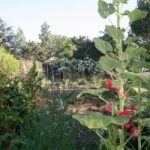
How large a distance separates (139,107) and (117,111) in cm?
19

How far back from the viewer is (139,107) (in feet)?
11.9

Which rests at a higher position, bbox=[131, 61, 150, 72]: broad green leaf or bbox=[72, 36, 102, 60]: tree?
bbox=[72, 36, 102, 60]: tree

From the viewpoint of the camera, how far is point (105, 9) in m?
3.57

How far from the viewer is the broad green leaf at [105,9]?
139 inches

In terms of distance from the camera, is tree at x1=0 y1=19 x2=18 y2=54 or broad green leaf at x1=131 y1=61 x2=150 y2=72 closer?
broad green leaf at x1=131 y1=61 x2=150 y2=72

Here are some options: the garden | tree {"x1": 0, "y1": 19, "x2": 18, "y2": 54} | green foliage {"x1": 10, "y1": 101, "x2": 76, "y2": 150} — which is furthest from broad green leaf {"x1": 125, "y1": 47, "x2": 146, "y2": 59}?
tree {"x1": 0, "y1": 19, "x2": 18, "y2": 54}

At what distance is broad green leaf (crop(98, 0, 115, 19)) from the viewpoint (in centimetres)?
354

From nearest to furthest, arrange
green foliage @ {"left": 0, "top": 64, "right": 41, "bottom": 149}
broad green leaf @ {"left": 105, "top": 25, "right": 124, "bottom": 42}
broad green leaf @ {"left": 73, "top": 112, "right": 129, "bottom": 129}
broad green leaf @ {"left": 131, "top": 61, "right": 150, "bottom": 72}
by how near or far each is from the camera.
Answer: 1. broad green leaf @ {"left": 73, "top": 112, "right": 129, "bottom": 129}
2. broad green leaf @ {"left": 105, "top": 25, "right": 124, "bottom": 42}
3. broad green leaf @ {"left": 131, "top": 61, "right": 150, "bottom": 72}
4. green foliage @ {"left": 0, "top": 64, "right": 41, "bottom": 149}

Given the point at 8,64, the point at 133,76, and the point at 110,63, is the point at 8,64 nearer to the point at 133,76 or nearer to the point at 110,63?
the point at 110,63

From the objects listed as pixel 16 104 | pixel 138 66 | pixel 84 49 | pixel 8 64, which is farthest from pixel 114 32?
pixel 84 49

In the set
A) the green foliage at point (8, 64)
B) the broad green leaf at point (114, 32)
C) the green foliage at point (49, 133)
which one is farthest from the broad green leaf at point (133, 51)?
the green foliage at point (8, 64)

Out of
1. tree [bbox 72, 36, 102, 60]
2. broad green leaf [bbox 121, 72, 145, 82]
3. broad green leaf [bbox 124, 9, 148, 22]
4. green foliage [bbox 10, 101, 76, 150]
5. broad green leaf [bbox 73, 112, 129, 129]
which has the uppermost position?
tree [bbox 72, 36, 102, 60]

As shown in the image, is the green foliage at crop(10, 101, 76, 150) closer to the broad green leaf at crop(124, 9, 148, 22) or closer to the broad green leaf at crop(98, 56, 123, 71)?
the broad green leaf at crop(98, 56, 123, 71)

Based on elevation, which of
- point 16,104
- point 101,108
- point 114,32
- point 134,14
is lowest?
point 16,104
